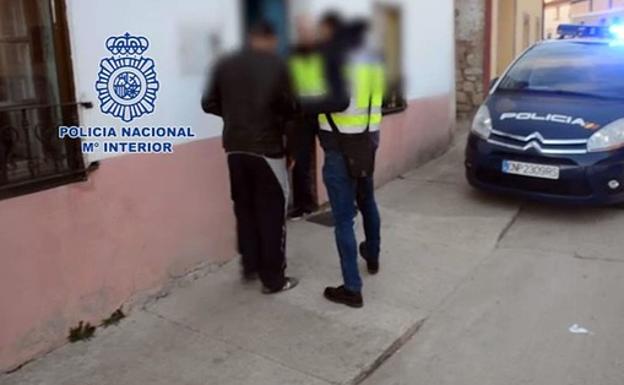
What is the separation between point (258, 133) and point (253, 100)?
0.19 metres

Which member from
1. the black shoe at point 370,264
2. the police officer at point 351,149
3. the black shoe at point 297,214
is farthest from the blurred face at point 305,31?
the black shoe at point 297,214

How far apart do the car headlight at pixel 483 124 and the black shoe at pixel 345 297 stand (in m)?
2.63

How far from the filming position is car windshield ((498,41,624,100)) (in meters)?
5.93

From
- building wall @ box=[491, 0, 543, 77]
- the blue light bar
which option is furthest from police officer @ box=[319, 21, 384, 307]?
building wall @ box=[491, 0, 543, 77]

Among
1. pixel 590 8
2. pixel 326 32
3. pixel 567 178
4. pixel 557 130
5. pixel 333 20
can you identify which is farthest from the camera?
pixel 590 8

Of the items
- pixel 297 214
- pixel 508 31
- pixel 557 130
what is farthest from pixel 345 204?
A: pixel 508 31

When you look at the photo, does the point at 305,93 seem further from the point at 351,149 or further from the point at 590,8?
the point at 590,8

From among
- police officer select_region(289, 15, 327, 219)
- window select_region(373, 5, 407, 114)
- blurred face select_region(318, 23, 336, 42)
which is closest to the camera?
police officer select_region(289, 15, 327, 219)

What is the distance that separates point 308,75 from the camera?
3.66 meters

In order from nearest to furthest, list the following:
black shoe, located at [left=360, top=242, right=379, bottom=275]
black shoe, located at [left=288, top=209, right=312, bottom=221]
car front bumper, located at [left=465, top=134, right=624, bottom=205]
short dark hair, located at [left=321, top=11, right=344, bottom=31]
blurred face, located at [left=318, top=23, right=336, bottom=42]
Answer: blurred face, located at [left=318, top=23, right=336, bottom=42]
black shoe, located at [left=360, top=242, right=379, bottom=275]
short dark hair, located at [left=321, top=11, right=344, bottom=31]
car front bumper, located at [left=465, top=134, right=624, bottom=205]
black shoe, located at [left=288, top=209, right=312, bottom=221]

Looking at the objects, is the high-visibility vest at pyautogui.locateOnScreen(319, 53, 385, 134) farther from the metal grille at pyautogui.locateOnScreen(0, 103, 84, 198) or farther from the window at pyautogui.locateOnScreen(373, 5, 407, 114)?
the window at pyautogui.locateOnScreen(373, 5, 407, 114)

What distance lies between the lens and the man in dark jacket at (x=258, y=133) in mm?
3586

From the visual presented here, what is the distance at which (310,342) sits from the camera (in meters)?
3.38

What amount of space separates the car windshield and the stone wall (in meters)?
4.11
